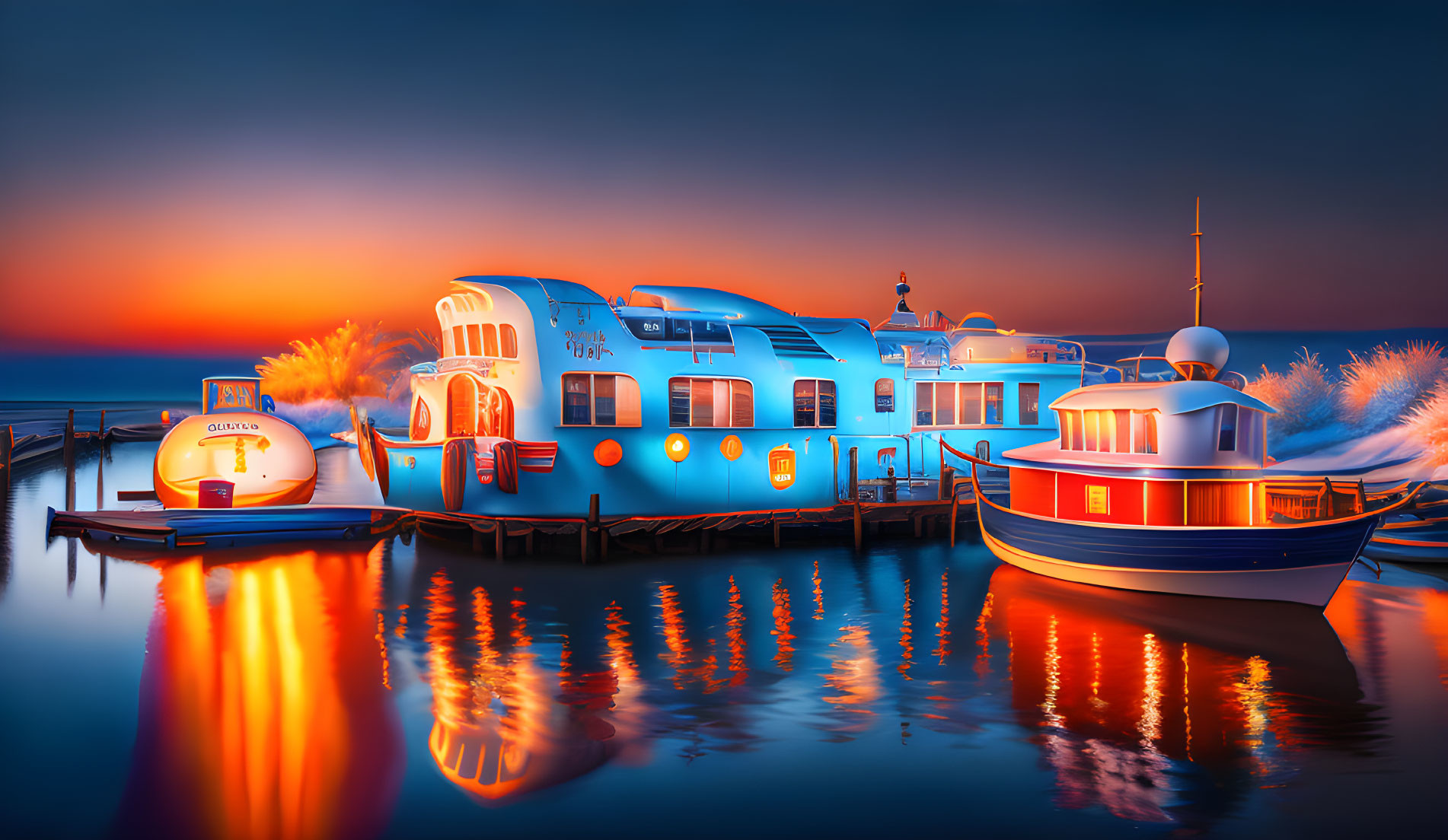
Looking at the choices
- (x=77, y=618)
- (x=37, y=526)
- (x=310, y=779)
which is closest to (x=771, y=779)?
(x=310, y=779)

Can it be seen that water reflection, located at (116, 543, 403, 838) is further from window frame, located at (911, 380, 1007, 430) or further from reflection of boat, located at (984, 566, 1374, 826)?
window frame, located at (911, 380, 1007, 430)

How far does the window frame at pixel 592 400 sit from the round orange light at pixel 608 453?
1.53ft

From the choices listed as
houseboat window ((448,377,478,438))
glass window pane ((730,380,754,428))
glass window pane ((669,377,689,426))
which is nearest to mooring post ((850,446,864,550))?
glass window pane ((730,380,754,428))

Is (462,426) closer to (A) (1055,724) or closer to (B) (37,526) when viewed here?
(B) (37,526)

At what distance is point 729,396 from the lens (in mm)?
26500

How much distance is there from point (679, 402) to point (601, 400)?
239 centimetres

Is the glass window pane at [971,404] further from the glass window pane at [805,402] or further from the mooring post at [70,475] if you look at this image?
the mooring post at [70,475]

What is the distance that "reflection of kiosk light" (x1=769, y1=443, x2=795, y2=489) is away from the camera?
88.6 ft

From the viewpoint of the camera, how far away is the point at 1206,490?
63.1 ft

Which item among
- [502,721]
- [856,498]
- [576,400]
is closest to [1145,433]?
[856,498]

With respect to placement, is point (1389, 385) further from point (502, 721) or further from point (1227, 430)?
point (502, 721)

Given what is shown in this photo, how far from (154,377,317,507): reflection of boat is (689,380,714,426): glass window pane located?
43.9ft

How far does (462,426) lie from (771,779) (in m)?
20.0

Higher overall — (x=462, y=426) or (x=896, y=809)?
(x=462, y=426)
